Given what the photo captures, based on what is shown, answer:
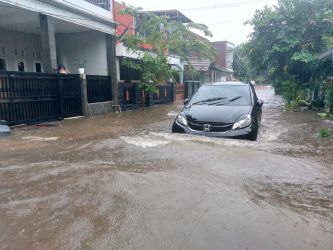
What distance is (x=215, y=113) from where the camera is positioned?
657 centimetres

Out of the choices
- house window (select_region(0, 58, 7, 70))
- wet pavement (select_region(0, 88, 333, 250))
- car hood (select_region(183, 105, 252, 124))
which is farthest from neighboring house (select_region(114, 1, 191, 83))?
wet pavement (select_region(0, 88, 333, 250))

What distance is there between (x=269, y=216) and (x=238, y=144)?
3.03 m

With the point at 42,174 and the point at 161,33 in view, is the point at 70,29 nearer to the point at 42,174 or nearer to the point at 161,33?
the point at 161,33

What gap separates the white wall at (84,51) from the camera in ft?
49.0

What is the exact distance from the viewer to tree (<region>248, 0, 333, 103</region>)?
15.3 m

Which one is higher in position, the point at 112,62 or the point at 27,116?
the point at 112,62

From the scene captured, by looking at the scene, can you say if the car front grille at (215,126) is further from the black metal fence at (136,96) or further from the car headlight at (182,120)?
the black metal fence at (136,96)

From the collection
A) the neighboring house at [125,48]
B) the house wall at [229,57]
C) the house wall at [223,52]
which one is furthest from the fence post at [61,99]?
the house wall at [229,57]

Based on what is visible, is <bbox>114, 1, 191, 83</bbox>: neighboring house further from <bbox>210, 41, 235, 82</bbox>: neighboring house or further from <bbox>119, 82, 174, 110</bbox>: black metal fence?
<bbox>210, 41, 235, 82</bbox>: neighboring house

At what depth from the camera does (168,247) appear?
244 centimetres

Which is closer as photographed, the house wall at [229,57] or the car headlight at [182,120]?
the car headlight at [182,120]

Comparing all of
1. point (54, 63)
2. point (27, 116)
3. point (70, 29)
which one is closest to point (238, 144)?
point (27, 116)

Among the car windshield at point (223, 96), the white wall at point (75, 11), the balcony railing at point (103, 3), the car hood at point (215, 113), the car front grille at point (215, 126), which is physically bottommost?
the car front grille at point (215, 126)

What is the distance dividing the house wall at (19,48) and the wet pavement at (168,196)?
8937mm
